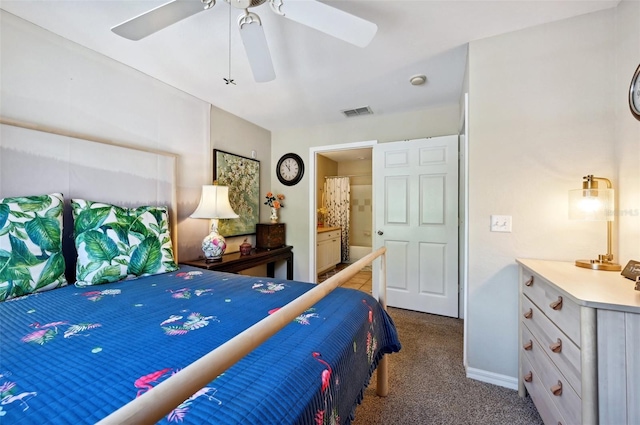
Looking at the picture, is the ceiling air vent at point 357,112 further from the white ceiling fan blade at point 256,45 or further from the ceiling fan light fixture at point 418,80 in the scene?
the white ceiling fan blade at point 256,45

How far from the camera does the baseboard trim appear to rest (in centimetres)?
177

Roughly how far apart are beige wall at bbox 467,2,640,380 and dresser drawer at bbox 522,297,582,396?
0.29 meters

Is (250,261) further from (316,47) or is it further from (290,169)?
(316,47)

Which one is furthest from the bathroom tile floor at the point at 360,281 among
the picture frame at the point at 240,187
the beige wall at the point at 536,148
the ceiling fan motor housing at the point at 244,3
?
the ceiling fan motor housing at the point at 244,3

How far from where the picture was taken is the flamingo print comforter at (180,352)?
2.05ft

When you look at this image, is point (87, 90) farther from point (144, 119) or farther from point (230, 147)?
point (230, 147)

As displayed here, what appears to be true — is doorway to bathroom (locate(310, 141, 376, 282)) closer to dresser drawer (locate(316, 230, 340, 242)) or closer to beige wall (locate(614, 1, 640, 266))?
dresser drawer (locate(316, 230, 340, 242))

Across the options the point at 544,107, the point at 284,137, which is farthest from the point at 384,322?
the point at 284,137

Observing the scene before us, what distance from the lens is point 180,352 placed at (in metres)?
0.85

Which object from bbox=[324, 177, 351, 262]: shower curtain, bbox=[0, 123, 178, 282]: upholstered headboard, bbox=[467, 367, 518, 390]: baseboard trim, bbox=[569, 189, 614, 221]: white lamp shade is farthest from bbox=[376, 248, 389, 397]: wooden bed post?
bbox=[324, 177, 351, 262]: shower curtain

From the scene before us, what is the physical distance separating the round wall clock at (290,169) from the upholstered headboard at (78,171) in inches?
64.7

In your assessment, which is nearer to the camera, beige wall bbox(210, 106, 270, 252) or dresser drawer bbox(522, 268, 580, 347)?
dresser drawer bbox(522, 268, 580, 347)

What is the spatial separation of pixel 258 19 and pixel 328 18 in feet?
1.19

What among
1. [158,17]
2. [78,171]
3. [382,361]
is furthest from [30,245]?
[382,361]
